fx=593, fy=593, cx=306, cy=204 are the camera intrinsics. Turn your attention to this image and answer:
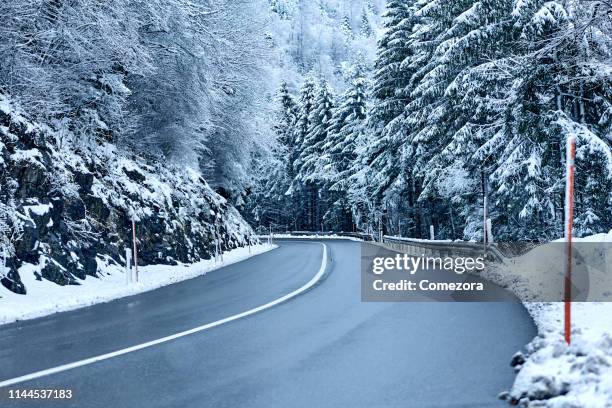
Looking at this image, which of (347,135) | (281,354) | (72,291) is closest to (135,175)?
(72,291)

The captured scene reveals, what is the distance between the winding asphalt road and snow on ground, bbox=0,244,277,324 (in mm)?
548

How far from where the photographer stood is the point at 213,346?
717cm

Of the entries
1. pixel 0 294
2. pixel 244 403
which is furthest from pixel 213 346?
pixel 0 294

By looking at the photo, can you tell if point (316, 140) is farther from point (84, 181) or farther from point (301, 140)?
point (84, 181)

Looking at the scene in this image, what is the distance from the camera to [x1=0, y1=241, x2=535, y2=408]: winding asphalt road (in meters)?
5.11

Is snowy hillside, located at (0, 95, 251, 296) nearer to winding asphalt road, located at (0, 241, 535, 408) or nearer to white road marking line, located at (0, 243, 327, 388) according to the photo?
winding asphalt road, located at (0, 241, 535, 408)

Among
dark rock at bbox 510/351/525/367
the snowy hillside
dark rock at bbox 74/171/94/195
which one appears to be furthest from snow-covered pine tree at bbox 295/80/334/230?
dark rock at bbox 510/351/525/367

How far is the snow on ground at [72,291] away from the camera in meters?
10.6

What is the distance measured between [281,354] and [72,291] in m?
8.14

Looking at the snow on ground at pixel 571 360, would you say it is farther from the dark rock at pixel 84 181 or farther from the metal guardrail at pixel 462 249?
the dark rock at pixel 84 181

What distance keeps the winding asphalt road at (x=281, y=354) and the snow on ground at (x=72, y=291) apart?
1.80 feet

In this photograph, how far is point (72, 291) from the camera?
43.2 feet

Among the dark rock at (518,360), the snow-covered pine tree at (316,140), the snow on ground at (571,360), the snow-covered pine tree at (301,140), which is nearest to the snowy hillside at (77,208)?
the dark rock at (518,360)

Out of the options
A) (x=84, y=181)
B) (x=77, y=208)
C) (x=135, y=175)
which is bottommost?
(x=77, y=208)
